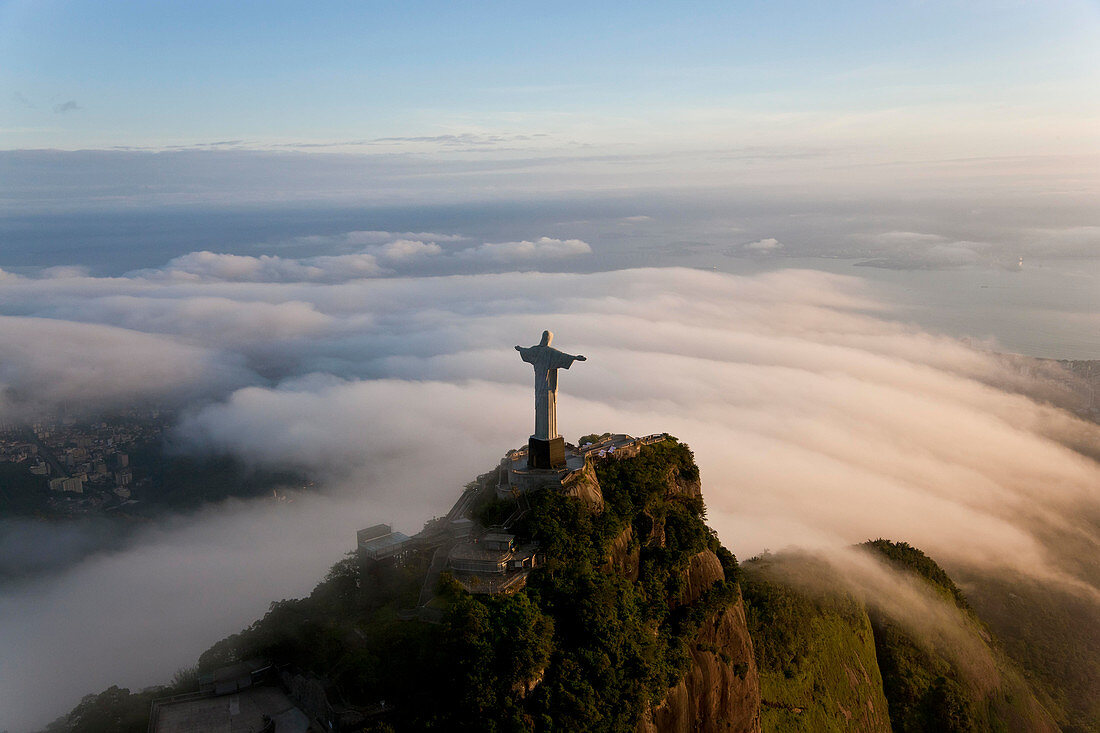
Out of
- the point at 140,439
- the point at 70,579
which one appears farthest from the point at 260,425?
the point at 70,579

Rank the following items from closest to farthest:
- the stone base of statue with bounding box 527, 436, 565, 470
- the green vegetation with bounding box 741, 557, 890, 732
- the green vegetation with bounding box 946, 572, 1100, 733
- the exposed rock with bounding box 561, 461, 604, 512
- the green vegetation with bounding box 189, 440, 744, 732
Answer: the green vegetation with bounding box 189, 440, 744, 732 → the exposed rock with bounding box 561, 461, 604, 512 → the stone base of statue with bounding box 527, 436, 565, 470 → the green vegetation with bounding box 741, 557, 890, 732 → the green vegetation with bounding box 946, 572, 1100, 733

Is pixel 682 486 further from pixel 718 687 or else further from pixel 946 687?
pixel 946 687

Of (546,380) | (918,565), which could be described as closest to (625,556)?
(546,380)

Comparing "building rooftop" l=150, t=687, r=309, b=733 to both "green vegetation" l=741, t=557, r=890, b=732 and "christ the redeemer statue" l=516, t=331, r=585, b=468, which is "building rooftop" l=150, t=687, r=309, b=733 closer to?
"christ the redeemer statue" l=516, t=331, r=585, b=468

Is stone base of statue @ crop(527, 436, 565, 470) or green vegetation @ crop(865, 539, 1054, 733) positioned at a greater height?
stone base of statue @ crop(527, 436, 565, 470)

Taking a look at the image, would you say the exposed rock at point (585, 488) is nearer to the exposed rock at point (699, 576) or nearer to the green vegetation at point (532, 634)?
the green vegetation at point (532, 634)

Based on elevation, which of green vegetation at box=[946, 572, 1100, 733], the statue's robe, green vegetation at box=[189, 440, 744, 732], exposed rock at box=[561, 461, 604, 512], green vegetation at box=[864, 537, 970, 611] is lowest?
green vegetation at box=[946, 572, 1100, 733]

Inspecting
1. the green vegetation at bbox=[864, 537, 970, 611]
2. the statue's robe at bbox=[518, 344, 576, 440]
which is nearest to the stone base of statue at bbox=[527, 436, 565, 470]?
the statue's robe at bbox=[518, 344, 576, 440]
